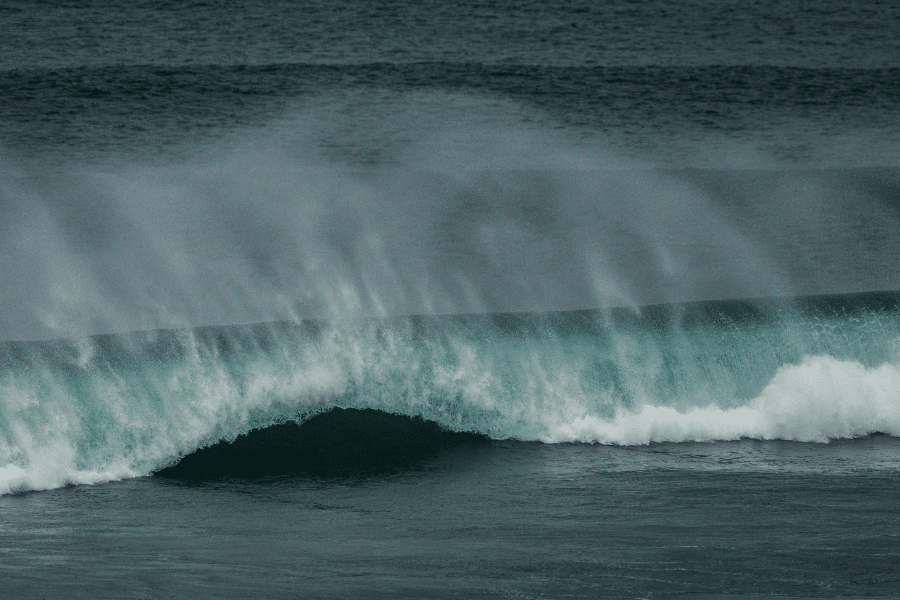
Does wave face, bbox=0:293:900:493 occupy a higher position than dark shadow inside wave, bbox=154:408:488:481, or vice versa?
wave face, bbox=0:293:900:493

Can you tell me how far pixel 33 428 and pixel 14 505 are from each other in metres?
1.47

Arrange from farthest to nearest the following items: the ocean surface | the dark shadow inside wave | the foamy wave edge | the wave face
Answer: the foamy wave edge
the wave face
the dark shadow inside wave
the ocean surface

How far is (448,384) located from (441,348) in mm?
587

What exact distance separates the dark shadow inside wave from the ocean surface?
5 cm

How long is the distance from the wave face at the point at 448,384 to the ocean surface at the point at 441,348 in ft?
0.15

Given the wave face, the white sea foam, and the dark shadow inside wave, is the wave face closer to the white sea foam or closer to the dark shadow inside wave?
the white sea foam

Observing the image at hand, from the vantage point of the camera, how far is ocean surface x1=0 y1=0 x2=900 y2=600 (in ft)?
33.6

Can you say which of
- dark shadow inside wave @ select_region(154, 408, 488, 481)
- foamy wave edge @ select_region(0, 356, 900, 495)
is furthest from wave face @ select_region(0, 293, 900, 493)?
dark shadow inside wave @ select_region(154, 408, 488, 481)

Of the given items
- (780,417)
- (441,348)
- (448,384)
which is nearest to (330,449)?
(448,384)

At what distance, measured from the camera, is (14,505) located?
37.2 ft

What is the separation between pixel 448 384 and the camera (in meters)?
14.3

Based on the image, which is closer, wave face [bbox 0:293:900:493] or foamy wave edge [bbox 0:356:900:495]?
wave face [bbox 0:293:900:493]

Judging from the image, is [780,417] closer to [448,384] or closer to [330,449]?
[448,384]

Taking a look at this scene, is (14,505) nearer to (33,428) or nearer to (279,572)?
(33,428)
